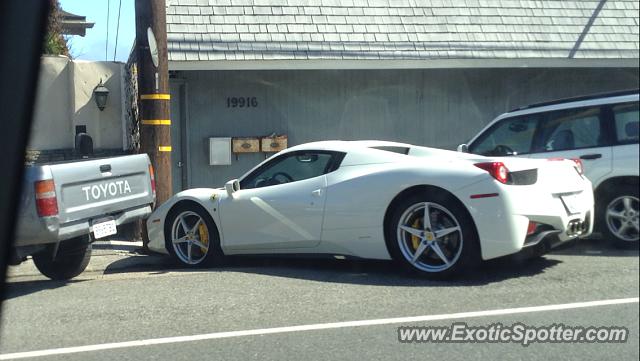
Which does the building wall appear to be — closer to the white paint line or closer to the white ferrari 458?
the white ferrari 458

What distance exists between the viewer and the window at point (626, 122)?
29.2 ft

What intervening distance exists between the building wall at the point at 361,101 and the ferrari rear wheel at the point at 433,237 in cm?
570

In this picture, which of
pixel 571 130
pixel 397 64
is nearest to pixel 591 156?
pixel 571 130

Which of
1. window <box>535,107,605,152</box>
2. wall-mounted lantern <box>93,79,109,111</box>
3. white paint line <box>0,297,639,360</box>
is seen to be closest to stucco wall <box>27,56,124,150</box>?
wall-mounted lantern <box>93,79,109,111</box>

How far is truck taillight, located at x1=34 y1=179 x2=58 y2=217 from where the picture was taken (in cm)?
655

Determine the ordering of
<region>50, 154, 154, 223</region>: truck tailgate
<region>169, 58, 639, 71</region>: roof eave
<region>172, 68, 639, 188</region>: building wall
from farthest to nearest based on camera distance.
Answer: <region>172, 68, 639, 188</region>: building wall → <region>169, 58, 639, 71</region>: roof eave → <region>50, 154, 154, 223</region>: truck tailgate

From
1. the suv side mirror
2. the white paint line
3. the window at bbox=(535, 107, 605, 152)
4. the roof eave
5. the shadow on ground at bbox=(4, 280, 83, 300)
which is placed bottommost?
the white paint line

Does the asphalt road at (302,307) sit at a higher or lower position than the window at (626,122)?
lower

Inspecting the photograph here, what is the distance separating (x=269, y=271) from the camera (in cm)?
780

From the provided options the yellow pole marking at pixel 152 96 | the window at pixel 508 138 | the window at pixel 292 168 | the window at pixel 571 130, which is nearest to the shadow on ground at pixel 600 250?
the window at pixel 571 130

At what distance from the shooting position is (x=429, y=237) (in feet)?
23.1

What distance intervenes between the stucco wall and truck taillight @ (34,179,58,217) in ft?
17.2

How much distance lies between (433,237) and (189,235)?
9.40 feet

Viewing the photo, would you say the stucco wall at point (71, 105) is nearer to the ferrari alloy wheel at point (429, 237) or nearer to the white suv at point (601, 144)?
the white suv at point (601, 144)
